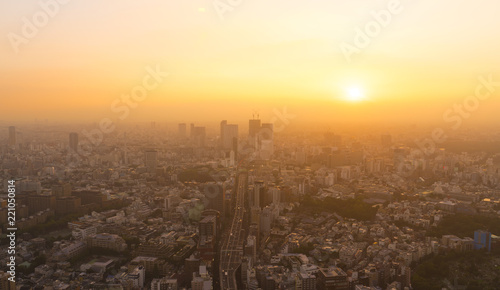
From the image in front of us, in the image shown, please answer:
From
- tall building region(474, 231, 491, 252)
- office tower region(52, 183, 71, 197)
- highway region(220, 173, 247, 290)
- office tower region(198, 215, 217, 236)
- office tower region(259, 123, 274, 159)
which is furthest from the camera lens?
office tower region(259, 123, 274, 159)

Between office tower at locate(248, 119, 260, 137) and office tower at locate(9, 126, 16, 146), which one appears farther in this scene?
office tower at locate(248, 119, 260, 137)

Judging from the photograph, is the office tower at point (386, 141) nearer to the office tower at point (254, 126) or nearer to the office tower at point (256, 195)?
the office tower at point (254, 126)

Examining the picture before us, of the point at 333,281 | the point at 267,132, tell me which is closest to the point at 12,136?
the point at 267,132

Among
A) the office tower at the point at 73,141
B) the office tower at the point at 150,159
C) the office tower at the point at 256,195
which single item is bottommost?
the office tower at the point at 256,195

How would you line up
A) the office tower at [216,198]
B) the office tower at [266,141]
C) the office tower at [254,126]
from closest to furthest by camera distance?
the office tower at [216,198], the office tower at [266,141], the office tower at [254,126]

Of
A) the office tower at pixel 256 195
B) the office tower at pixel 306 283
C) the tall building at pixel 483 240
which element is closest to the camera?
the office tower at pixel 306 283

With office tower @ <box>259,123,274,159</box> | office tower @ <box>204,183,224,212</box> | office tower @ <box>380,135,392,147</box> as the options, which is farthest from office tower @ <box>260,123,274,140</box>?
office tower @ <box>204,183,224,212</box>

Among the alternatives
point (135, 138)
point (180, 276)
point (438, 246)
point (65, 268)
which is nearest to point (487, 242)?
point (438, 246)

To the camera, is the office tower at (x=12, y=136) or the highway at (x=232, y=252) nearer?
the highway at (x=232, y=252)

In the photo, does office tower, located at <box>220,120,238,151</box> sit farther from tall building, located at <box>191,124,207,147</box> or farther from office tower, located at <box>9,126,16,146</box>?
office tower, located at <box>9,126,16,146</box>

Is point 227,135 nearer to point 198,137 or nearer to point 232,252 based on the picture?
point 198,137

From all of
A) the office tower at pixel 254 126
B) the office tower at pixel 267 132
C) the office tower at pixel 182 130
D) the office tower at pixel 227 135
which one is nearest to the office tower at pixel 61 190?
the office tower at pixel 267 132
